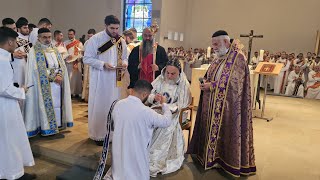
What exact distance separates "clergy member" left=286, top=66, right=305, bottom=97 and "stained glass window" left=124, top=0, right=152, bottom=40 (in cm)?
661

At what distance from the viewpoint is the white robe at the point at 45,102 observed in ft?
14.1

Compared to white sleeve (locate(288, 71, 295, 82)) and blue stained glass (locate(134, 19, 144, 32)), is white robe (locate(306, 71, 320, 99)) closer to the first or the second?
white sleeve (locate(288, 71, 295, 82))

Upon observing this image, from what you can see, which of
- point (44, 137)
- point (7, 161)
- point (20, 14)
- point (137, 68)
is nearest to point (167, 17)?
point (20, 14)

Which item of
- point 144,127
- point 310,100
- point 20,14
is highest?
point 20,14

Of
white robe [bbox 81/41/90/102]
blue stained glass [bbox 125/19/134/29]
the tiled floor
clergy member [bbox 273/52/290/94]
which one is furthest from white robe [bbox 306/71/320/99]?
white robe [bbox 81/41/90/102]

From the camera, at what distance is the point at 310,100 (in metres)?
10.5

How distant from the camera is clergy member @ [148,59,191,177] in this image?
3504 millimetres

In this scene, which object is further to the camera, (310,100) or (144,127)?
(310,100)

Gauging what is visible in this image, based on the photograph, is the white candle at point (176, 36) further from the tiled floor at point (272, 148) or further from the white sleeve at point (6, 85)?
the white sleeve at point (6, 85)

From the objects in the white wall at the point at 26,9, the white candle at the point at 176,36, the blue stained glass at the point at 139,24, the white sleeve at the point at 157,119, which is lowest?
the white sleeve at the point at 157,119

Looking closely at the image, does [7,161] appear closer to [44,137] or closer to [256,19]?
[44,137]

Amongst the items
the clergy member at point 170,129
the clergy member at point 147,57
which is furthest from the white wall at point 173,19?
the clergy member at point 170,129

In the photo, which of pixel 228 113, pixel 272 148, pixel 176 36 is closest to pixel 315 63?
pixel 176 36

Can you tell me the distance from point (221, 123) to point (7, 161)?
96.7 inches
